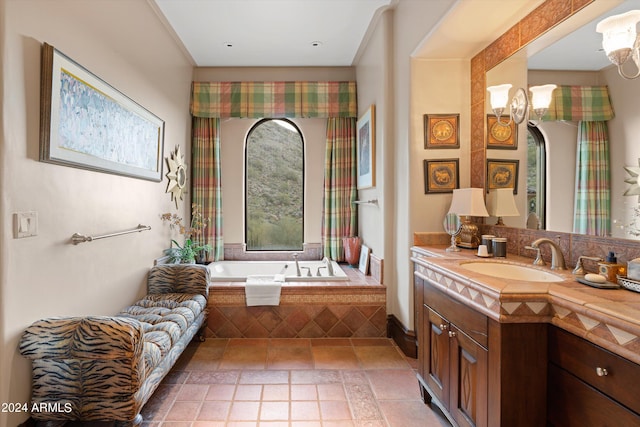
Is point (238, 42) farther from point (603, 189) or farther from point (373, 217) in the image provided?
point (603, 189)

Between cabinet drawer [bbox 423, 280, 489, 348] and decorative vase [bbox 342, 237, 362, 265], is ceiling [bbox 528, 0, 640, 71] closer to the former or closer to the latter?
cabinet drawer [bbox 423, 280, 489, 348]

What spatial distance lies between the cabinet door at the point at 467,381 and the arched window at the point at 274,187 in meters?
2.92

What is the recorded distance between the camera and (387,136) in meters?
2.96

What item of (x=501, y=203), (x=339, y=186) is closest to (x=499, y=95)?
(x=501, y=203)

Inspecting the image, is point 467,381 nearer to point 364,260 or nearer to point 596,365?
point 596,365

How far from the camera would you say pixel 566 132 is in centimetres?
168

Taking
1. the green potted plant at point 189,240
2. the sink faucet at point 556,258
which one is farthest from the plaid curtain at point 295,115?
the sink faucet at point 556,258

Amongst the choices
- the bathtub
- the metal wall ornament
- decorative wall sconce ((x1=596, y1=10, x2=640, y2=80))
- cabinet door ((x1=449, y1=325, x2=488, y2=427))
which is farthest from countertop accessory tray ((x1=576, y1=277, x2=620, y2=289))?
the metal wall ornament

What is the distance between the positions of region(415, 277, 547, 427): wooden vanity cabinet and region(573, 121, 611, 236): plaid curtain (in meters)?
0.67

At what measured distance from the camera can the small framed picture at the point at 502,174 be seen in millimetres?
2119

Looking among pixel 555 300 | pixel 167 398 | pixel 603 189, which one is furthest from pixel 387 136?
pixel 167 398

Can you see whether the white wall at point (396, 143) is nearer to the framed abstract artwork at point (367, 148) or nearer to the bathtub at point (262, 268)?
the framed abstract artwork at point (367, 148)

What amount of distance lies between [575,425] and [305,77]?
13.1 ft

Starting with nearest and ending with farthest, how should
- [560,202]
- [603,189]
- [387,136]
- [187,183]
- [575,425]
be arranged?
1. [575,425]
2. [603,189]
3. [560,202]
4. [387,136]
5. [187,183]
